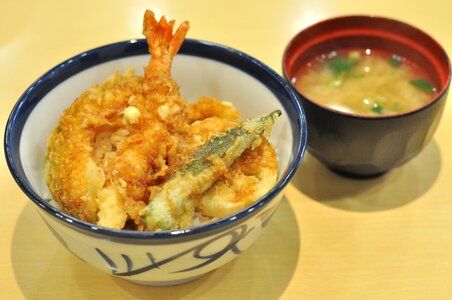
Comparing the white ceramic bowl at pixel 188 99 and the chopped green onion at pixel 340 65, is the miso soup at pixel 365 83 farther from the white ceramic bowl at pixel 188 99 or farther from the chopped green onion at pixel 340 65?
the white ceramic bowl at pixel 188 99

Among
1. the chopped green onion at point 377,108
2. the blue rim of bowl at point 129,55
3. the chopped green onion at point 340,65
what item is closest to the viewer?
the blue rim of bowl at point 129,55

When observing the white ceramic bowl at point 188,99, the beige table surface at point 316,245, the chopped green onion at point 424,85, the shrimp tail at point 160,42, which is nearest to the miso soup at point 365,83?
the chopped green onion at point 424,85

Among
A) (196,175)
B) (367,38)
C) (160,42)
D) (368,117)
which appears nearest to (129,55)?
(160,42)

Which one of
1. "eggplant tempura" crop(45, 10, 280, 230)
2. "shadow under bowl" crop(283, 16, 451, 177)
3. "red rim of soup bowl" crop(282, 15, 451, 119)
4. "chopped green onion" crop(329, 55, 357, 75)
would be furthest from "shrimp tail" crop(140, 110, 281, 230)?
"chopped green onion" crop(329, 55, 357, 75)

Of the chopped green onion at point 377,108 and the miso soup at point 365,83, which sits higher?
the miso soup at point 365,83

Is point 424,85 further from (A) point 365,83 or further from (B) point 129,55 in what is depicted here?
(B) point 129,55

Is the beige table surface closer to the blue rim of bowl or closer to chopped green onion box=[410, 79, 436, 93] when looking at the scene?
chopped green onion box=[410, 79, 436, 93]
